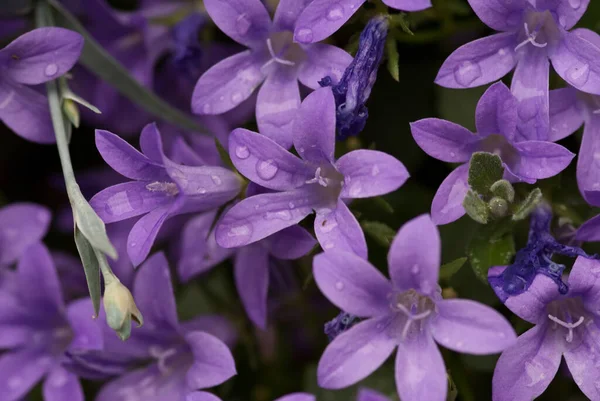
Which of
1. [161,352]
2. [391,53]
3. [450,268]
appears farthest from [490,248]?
[161,352]

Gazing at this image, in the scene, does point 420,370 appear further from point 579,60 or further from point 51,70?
point 51,70

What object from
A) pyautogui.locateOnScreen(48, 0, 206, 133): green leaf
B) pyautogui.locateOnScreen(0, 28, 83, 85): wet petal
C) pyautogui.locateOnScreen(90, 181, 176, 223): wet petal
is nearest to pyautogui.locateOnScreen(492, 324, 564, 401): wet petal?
pyautogui.locateOnScreen(90, 181, 176, 223): wet petal

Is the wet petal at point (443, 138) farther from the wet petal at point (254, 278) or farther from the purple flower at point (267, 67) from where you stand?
the wet petal at point (254, 278)

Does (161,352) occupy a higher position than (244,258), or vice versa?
(244,258)

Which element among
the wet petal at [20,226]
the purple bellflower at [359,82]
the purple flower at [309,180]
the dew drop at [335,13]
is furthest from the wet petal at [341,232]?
the wet petal at [20,226]

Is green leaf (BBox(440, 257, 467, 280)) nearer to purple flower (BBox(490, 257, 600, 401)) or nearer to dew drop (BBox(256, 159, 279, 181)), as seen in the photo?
purple flower (BBox(490, 257, 600, 401))

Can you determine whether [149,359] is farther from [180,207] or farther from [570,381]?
[570,381]
